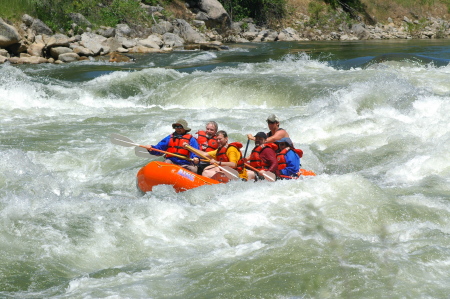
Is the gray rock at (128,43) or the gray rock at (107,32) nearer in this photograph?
the gray rock at (128,43)

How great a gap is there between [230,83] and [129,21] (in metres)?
12.5

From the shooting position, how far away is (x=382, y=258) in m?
4.54

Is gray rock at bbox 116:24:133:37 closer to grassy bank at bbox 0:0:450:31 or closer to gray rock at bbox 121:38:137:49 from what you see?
grassy bank at bbox 0:0:450:31

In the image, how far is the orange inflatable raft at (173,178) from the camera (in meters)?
6.52

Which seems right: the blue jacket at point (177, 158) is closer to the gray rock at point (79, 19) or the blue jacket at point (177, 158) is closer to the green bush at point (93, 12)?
the green bush at point (93, 12)

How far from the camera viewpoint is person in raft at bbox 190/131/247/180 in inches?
266

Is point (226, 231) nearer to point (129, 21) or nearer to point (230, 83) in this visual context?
point (230, 83)

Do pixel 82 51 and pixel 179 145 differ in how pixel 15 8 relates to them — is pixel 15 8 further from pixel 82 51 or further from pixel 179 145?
pixel 179 145

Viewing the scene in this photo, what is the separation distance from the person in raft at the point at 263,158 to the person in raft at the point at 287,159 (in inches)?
2.9

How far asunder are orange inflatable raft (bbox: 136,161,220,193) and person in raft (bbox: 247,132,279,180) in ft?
1.68

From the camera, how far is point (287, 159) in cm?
664

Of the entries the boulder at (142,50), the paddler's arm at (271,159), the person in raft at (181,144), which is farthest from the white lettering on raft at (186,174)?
the boulder at (142,50)

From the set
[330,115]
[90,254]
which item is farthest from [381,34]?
[90,254]

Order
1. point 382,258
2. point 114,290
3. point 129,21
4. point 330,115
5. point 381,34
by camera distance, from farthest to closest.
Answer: point 381,34
point 129,21
point 330,115
point 382,258
point 114,290
